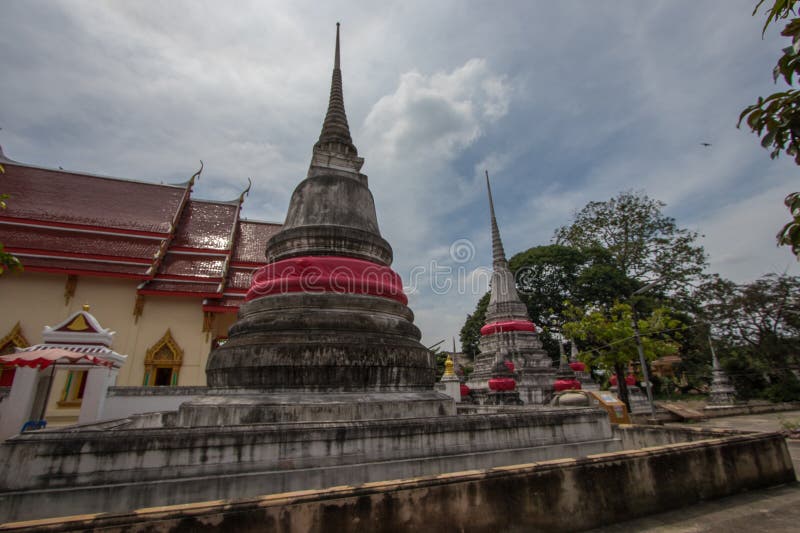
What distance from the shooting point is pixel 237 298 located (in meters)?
16.8

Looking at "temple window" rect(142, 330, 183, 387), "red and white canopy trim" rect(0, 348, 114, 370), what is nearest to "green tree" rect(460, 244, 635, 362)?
"temple window" rect(142, 330, 183, 387)

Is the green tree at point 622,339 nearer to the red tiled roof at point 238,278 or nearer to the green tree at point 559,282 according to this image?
the green tree at point 559,282

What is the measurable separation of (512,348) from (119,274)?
18.3 meters

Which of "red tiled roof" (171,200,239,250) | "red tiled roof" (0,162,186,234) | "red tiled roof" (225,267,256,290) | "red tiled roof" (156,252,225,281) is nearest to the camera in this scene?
"red tiled roof" (156,252,225,281)

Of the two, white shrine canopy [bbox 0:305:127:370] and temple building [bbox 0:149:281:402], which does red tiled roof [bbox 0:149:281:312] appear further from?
white shrine canopy [bbox 0:305:127:370]

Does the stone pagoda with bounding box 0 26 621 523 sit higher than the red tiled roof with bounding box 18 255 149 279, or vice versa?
the red tiled roof with bounding box 18 255 149 279

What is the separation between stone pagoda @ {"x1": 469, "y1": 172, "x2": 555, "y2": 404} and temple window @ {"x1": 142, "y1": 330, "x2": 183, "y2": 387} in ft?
42.8

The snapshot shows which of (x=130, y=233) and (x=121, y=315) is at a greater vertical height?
(x=130, y=233)

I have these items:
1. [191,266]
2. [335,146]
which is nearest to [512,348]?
[335,146]

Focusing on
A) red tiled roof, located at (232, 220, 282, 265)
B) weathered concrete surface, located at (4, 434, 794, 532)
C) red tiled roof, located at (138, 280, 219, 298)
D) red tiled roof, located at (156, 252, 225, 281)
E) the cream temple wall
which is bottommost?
weathered concrete surface, located at (4, 434, 794, 532)

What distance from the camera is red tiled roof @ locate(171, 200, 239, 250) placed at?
18.9 m

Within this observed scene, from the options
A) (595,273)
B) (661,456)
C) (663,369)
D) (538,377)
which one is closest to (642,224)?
(595,273)

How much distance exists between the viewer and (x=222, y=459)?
13.3ft

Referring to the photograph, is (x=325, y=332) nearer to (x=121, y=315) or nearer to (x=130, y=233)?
(x=121, y=315)
